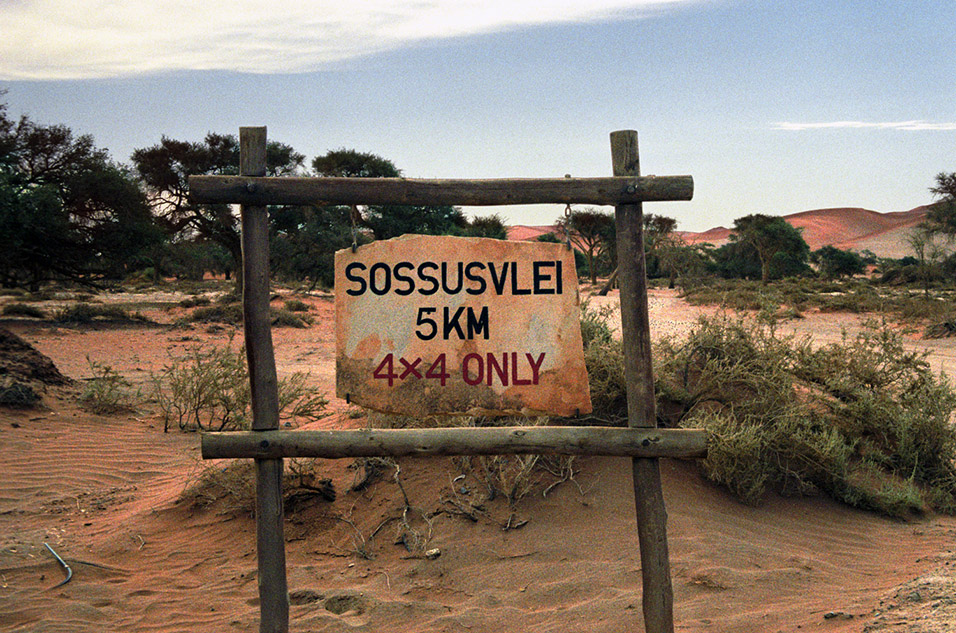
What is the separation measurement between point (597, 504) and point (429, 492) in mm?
1218

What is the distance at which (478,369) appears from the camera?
11.3 ft

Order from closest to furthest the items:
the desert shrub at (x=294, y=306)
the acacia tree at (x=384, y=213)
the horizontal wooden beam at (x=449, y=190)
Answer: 1. the horizontal wooden beam at (x=449, y=190)
2. the desert shrub at (x=294, y=306)
3. the acacia tree at (x=384, y=213)

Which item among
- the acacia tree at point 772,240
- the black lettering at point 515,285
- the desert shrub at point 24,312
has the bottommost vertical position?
the black lettering at point 515,285

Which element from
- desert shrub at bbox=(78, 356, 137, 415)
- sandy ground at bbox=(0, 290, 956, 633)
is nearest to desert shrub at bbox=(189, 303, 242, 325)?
desert shrub at bbox=(78, 356, 137, 415)

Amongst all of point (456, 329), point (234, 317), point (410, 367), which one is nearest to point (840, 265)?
point (234, 317)

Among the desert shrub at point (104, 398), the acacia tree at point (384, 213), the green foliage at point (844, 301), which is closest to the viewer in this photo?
the desert shrub at point (104, 398)

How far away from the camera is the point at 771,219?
38.7 m

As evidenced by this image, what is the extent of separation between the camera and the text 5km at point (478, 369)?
3.44 metres

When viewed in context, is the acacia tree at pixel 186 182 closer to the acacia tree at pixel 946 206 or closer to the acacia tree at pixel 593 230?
the acacia tree at pixel 593 230

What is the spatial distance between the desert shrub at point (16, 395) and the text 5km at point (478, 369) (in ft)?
22.1

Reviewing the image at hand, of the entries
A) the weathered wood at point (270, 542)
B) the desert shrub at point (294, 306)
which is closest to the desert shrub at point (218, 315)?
the desert shrub at point (294, 306)

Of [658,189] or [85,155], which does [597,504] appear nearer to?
[658,189]

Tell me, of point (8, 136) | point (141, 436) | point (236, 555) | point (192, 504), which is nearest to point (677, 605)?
point (236, 555)

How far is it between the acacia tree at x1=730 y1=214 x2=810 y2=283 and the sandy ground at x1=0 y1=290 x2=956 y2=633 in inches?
1351
